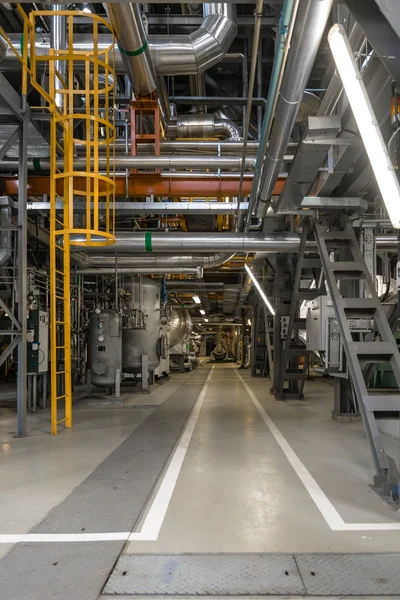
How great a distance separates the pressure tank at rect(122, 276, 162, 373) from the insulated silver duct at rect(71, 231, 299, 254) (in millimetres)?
4659

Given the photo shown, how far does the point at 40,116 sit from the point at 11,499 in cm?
563

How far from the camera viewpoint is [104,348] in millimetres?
11898

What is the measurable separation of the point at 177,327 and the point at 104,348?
32.6ft

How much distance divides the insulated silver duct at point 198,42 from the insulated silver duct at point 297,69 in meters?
1.74

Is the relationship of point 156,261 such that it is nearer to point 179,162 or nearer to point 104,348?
point 104,348

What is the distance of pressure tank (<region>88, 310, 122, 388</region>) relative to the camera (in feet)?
38.8

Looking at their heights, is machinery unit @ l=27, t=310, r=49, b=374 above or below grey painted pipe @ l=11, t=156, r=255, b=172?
below

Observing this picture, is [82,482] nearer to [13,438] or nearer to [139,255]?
[13,438]

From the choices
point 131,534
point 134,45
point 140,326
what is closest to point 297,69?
point 134,45

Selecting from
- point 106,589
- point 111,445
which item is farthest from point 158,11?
point 106,589

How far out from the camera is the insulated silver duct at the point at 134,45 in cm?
446

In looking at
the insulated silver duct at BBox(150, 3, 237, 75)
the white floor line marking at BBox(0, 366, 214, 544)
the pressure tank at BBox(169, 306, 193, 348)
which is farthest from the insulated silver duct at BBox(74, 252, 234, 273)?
the pressure tank at BBox(169, 306, 193, 348)

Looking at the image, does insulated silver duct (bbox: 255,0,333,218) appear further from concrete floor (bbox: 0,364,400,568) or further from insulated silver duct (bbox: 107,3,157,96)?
concrete floor (bbox: 0,364,400,568)

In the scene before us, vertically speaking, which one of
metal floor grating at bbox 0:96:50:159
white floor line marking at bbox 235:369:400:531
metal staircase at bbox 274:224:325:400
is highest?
metal floor grating at bbox 0:96:50:159
